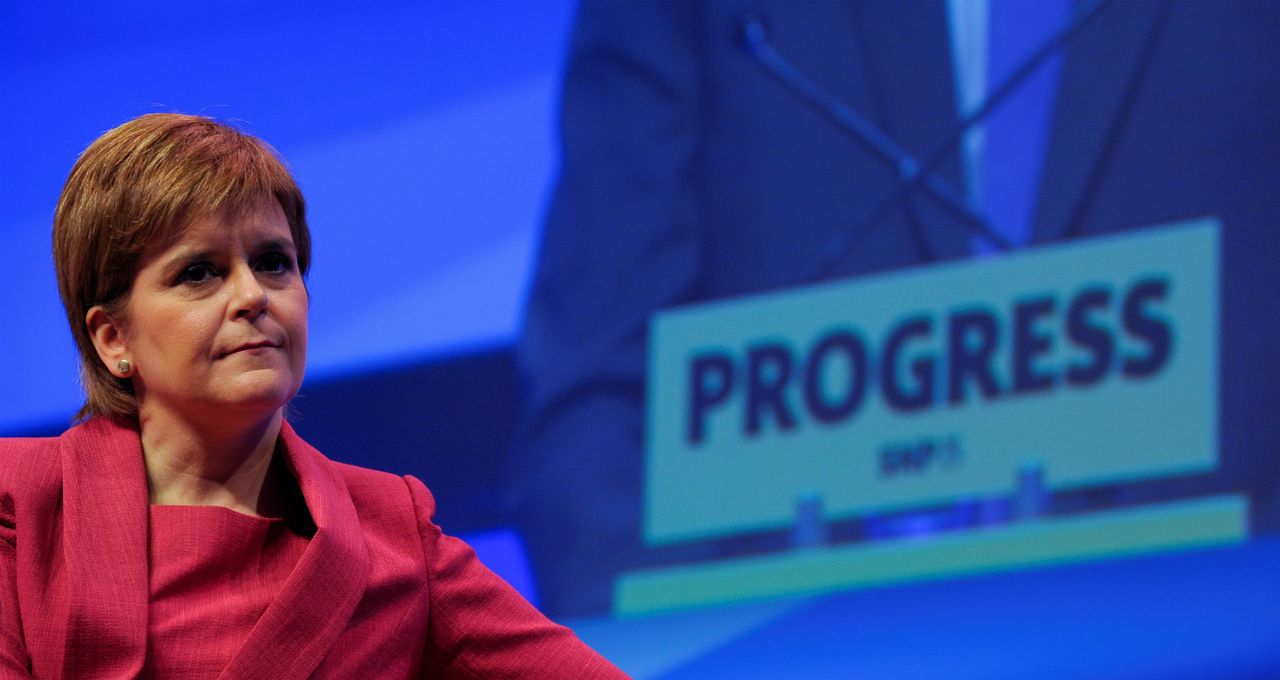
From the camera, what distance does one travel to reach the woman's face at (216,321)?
3.64 ft

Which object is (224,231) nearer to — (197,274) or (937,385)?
(197,274)

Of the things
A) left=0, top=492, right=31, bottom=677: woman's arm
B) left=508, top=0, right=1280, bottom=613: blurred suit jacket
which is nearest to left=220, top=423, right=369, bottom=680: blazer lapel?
left=0, top=492, right=31, bottom=677: woman's arm

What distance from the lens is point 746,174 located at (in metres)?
2.97

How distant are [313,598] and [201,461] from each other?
16 cm

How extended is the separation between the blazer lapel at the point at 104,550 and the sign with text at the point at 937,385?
174 cm

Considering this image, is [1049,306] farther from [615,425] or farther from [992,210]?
[615,425]

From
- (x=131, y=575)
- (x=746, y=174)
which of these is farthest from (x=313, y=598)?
(x=746, y=174)

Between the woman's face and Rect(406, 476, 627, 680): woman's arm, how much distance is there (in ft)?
0.73

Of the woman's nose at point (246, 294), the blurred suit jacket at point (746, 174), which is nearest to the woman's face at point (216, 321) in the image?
the woman's nose at point (246, 294)

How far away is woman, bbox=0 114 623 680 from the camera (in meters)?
1.08

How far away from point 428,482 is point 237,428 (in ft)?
6.07

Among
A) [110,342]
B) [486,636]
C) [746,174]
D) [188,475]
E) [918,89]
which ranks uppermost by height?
[918,89]

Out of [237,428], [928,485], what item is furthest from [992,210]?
[237,428]

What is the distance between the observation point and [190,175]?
44.1 inches
